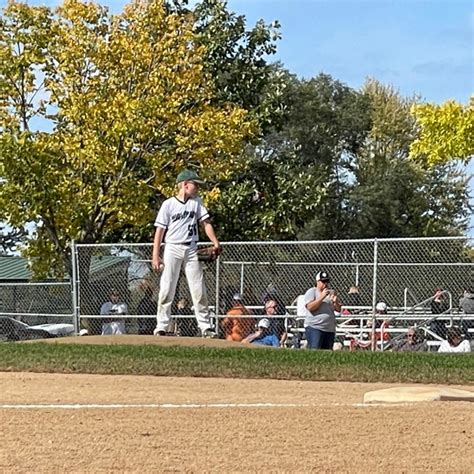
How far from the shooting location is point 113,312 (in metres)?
17.5

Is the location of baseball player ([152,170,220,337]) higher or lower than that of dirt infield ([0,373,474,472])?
higher

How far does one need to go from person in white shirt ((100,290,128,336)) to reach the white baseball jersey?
16.4ft

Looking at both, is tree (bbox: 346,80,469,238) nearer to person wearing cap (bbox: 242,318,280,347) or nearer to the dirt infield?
person wearing cap (bbox: 242,318,280,347)

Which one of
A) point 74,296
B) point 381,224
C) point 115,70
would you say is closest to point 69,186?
point 115,70

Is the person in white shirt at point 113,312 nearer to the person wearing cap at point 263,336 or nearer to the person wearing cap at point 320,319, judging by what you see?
the person wearing cap at point 263,336

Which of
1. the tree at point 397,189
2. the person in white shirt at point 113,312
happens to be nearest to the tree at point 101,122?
the person in white shirt at point 113,312

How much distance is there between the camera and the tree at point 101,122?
2153 cm

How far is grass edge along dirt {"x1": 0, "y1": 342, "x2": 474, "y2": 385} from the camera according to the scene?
9977 millimetres

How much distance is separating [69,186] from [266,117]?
249 inches

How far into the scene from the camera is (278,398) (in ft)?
26.8

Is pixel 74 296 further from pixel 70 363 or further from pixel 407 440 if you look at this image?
pixel 407 440

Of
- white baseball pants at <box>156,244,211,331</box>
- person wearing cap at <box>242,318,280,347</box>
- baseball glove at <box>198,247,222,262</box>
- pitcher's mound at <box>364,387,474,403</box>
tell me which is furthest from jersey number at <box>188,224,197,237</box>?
pitcher's mound at <box>364,387,474,403</box>

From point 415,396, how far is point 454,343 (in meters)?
7.31

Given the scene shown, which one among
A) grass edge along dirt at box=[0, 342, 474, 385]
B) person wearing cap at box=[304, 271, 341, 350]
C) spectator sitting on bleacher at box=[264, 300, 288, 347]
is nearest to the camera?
grass edge along dirt at box=[0, 342, 474, 385]
